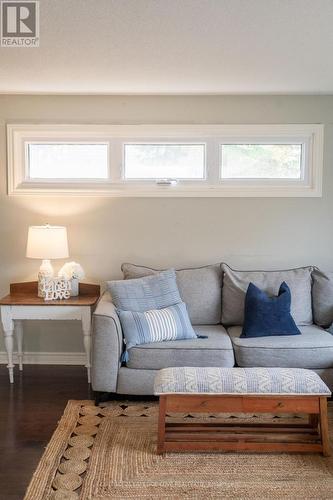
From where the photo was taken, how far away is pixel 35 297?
13.2 ft

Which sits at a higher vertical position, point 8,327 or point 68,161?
point 68,161

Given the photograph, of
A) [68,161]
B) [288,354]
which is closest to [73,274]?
[68,161]

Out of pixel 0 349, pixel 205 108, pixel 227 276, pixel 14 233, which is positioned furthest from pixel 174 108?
pixel 0 349

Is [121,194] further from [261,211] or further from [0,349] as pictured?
[0,349]

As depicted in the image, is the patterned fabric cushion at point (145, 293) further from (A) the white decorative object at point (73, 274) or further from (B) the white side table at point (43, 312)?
(A) the white decorative object at point (73, 274)

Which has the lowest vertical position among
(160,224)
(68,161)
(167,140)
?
(160,224)

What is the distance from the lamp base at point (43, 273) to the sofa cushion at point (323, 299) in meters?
2.16

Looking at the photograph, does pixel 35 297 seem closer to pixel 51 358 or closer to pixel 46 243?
pixel 46 243

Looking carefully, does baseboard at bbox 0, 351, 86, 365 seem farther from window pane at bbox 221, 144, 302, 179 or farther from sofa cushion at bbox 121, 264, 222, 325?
window pane at bbox 221, 144, 302, 179

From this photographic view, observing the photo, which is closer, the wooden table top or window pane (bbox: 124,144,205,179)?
the wooden table top

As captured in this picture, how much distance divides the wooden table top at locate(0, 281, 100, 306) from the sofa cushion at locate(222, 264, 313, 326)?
1074 mm

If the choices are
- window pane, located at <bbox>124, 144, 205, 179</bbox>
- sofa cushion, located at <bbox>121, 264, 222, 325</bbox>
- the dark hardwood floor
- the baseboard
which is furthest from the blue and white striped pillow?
window pane, located at <bbox>124, 144, 205, 179</bbox>

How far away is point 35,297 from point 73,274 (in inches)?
14.2

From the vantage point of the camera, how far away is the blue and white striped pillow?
3.43m
